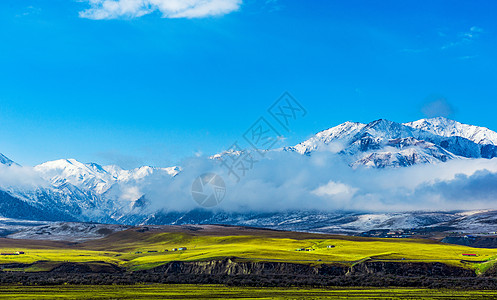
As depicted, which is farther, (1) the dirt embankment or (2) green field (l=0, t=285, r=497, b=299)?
(1) the dirt embankment

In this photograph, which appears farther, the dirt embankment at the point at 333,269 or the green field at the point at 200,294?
the dirt embankment at the point at 333,269

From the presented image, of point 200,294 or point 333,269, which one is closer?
point 200,294

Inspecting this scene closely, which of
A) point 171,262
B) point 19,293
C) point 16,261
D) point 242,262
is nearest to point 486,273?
point 242,262

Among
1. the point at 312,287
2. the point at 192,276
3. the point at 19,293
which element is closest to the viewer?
the point at 19,293

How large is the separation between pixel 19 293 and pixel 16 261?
345 ft

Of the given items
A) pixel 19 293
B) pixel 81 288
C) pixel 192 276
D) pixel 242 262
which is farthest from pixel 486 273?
pixel 19 293

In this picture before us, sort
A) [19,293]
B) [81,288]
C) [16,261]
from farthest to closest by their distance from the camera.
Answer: [16,261] < [81,288] < [19,293]

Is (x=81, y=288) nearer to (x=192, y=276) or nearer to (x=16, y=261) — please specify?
(x=192, y=276)

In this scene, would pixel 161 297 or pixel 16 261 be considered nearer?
pixel 161 297

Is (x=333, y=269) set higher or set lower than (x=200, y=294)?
lower

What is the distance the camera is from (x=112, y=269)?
606ft

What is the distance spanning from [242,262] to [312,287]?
48.7 m

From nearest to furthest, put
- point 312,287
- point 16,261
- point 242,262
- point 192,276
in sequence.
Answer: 1. point 312,287
2. point 192,276
3. point 242,262
4. point 16,261

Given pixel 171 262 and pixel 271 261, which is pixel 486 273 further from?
pixel 171 262
